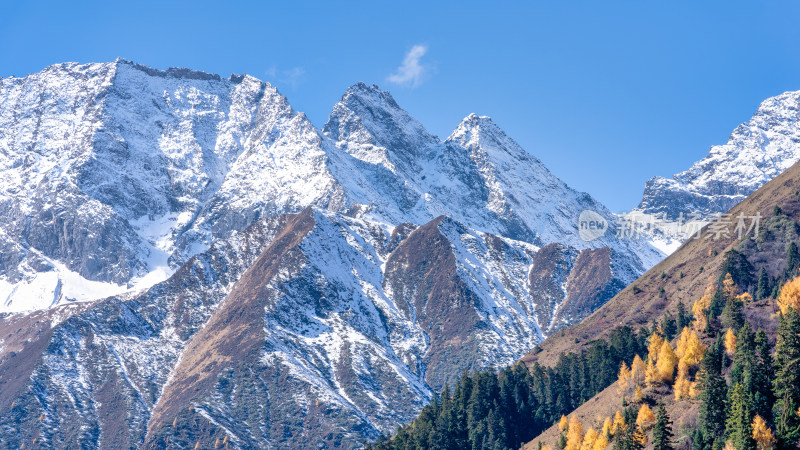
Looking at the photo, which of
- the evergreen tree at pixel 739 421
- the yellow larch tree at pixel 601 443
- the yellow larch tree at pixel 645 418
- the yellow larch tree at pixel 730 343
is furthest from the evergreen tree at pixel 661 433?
the yellow larch tree at pixel 730 343

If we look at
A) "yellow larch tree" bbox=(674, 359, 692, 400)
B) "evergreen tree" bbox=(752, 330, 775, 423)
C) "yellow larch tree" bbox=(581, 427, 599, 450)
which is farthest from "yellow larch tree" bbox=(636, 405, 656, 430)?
"evergreen tree" bbox=(752, 330, 775, 423)

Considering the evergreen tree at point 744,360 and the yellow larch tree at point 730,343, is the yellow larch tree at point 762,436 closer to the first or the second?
the evergreen tree at point 744,360

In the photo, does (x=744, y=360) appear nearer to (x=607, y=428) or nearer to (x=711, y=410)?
(x=711, y=410)

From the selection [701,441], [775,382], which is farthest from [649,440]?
[775,382]

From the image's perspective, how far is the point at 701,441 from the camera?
163500 millimetres

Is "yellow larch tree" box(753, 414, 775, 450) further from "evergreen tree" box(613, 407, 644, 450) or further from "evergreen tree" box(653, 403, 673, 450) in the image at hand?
"evergreen tree" box(613, 407, 644, 450)

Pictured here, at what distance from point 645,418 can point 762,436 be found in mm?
29871

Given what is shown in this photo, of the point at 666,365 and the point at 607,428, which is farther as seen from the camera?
the point at 666,365

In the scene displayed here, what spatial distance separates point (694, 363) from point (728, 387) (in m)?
17.6

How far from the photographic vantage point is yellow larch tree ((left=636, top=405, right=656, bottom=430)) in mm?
179375

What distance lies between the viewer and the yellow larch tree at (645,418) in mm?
179375

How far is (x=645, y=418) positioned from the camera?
181125 millimetres

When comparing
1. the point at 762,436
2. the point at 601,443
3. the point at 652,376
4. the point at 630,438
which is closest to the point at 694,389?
the point at 652,376

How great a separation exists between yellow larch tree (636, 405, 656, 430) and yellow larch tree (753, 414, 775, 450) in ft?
84.5
